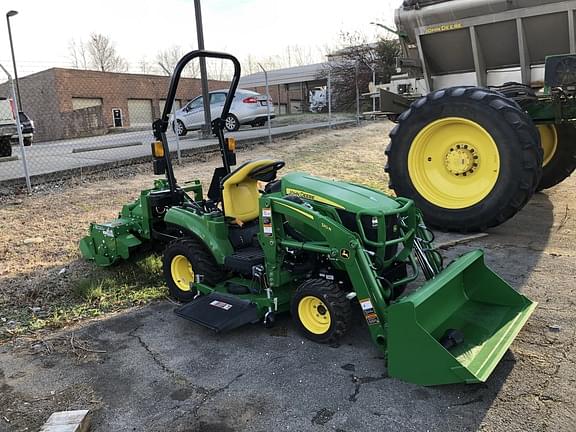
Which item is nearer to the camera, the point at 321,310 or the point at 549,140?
the point at 321,310

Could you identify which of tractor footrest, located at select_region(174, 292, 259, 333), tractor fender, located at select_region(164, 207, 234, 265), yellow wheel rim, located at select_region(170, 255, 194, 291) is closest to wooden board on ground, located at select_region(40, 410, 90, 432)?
tractor footrest, located at select_region(174, 292, 259, 333)

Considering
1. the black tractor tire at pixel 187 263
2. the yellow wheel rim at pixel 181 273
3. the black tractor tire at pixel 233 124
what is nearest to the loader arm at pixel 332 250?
the black tractor tire at pixel 187 263

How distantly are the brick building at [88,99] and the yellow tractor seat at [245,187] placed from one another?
89.1 feet

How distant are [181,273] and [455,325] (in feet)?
7.23

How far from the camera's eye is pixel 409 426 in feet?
8.41

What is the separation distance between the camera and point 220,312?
3.62 meters

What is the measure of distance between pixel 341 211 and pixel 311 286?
517 mm

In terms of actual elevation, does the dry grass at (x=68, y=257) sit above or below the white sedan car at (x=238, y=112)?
below

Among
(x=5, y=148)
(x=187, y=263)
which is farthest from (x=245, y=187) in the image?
(x=5, y=148)

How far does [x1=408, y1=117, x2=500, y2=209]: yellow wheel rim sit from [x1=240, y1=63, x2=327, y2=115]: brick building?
2385 centimetres

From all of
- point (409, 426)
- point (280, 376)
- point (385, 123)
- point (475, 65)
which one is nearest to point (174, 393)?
point (280, 376)

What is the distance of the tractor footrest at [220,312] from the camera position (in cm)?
350

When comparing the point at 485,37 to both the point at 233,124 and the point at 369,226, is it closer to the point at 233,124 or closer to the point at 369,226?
the point at 369,226

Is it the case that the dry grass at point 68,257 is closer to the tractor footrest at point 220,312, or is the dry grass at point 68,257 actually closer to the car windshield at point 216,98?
the tractor footrest at point 220,312
